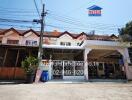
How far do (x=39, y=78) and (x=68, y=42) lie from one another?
11.8 m

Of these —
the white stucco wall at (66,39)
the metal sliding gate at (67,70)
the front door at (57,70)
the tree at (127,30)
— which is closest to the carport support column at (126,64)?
the tree at (127,30)

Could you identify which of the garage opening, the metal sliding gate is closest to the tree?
the garage opening

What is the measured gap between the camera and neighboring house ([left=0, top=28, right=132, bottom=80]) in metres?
16.7

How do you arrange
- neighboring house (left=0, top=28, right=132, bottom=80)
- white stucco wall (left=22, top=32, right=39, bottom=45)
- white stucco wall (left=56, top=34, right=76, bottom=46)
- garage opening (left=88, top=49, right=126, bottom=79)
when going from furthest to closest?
white stucco wall (left=56, top=34, right=76, bottom=46) < white stucco wall (left=22, top=32, right=39, bottom=45) < garage opening (left=88, top=49, right=126, bottom=79) < neighboring house (left=0, top=28, right=132, bottom=80)

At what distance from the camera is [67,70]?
16.6m

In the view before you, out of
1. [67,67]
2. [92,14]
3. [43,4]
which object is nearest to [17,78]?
[67,67]

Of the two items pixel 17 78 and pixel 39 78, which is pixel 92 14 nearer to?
pixel 39 78

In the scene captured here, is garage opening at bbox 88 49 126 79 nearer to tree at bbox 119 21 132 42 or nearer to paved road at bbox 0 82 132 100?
tree at bbox 119 21 132 42

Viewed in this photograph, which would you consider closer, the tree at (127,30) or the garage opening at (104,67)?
the tree at (127,30)

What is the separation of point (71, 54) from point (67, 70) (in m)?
6.84

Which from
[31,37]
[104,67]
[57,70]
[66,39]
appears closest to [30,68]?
[57,70]

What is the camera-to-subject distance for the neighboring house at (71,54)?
16688 millimetres

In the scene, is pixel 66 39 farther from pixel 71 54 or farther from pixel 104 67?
pixel 104 67

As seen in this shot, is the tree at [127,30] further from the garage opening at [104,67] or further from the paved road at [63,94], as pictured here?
the paved road at [63,94]
